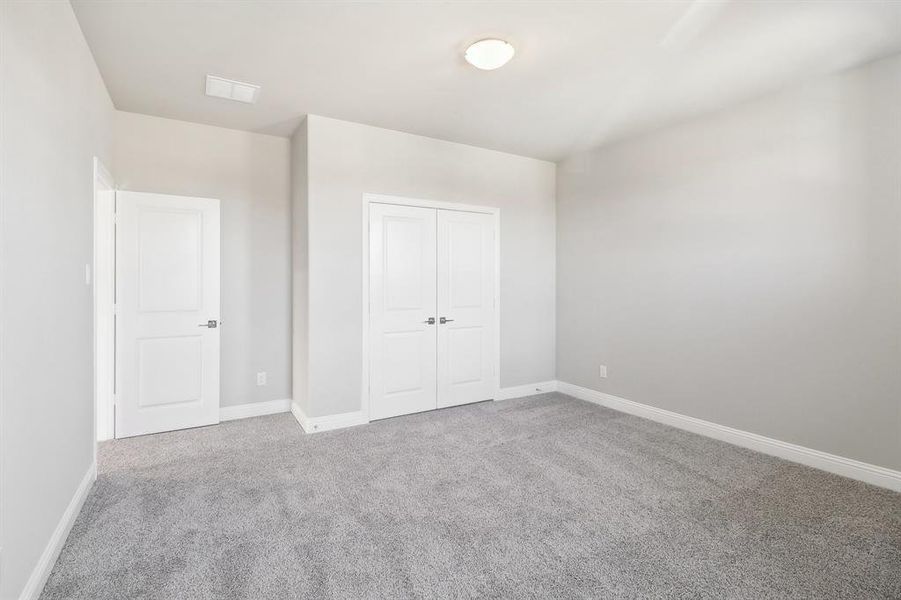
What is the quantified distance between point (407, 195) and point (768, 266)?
305 cm

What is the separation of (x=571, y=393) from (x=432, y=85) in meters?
3.52

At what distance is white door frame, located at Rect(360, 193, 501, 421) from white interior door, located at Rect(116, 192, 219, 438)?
1.32m

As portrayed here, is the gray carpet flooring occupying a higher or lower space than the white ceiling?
lower

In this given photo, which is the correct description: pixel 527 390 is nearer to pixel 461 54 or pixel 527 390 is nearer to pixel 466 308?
pixel 466 308

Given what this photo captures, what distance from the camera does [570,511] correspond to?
2.37 metres

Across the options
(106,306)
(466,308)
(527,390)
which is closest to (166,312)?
(106,306)

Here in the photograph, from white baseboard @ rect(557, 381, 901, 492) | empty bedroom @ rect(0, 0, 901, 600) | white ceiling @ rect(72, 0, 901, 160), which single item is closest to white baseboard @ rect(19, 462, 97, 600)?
empty bedroom @ rect(0, 0, 901, 600)

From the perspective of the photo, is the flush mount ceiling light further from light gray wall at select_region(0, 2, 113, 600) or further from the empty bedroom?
light gray wall at select_region(0, 2, 113, 600)

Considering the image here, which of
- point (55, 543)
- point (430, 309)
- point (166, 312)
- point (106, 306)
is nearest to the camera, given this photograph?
point (55, 543)

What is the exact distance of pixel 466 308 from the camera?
14.8 ft

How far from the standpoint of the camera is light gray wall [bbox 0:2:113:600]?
1.51 m

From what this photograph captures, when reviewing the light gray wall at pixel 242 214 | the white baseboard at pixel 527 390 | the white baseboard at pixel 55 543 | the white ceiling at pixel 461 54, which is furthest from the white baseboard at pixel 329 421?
the white ceiling at pixel 461 54

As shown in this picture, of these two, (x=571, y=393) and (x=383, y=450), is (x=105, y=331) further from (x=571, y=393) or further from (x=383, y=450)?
(x=571, y=393)

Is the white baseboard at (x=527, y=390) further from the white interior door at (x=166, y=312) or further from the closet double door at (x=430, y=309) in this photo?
the white interior door at (x=166, y=312)
